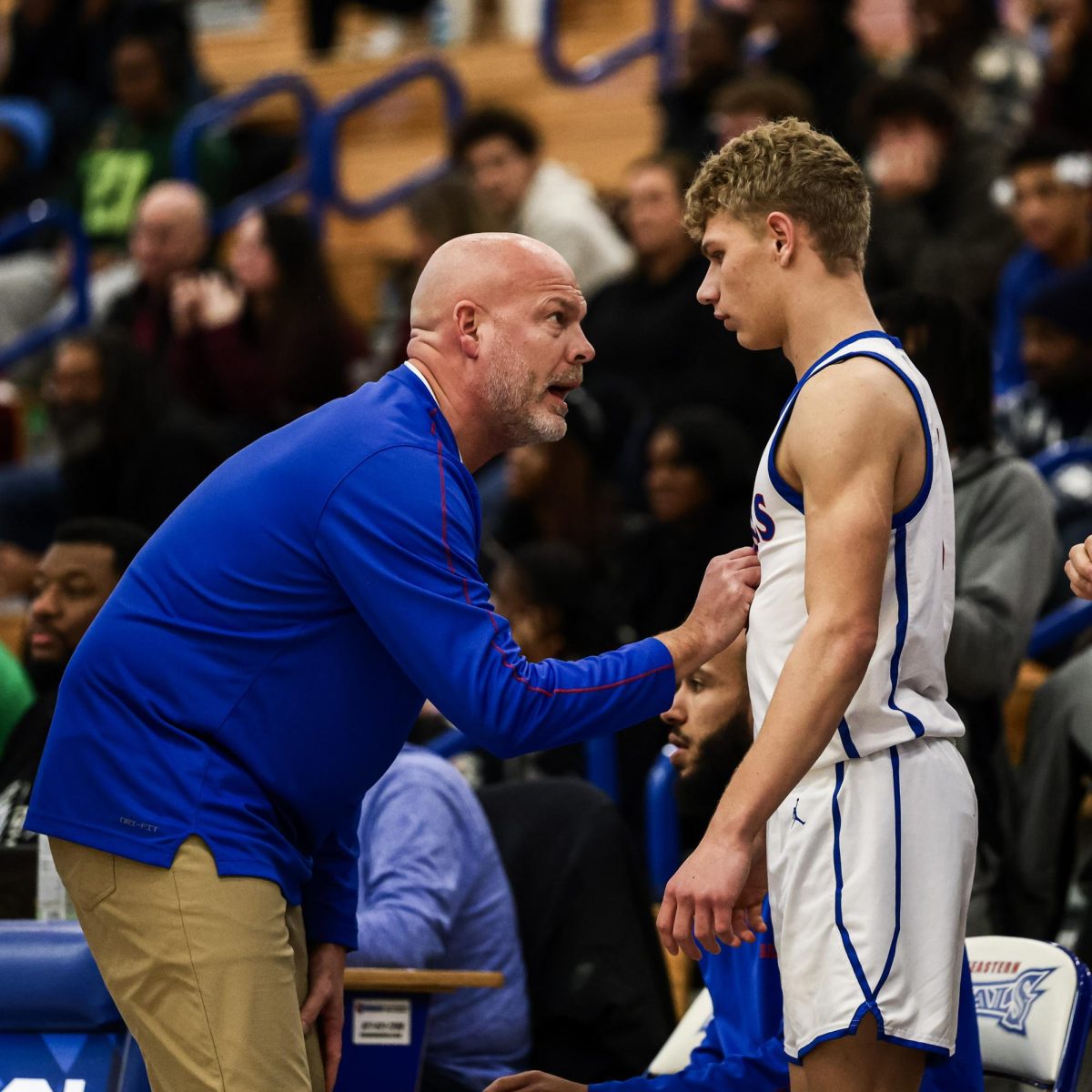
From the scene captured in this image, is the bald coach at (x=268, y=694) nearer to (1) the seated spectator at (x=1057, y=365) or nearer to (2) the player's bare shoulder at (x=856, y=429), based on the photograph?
(2) the player's bare shoulder at (x=856, y=429)

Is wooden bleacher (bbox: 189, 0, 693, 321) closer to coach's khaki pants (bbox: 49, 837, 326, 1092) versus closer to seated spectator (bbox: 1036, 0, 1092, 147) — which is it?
seated spectator (bbox: 1036, 0, 1092, 147)

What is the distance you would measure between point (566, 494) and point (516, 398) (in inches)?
133

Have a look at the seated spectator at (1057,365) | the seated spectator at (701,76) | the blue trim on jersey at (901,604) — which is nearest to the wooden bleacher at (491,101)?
the seated spectator at (701,76)

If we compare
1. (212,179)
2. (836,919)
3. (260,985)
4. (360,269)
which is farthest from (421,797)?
(212,179)

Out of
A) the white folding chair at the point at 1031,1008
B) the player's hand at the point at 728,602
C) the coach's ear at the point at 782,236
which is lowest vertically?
the white folding chair at the point at 1031,1008

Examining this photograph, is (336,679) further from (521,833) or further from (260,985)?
(521,833)

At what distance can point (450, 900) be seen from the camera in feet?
12.2

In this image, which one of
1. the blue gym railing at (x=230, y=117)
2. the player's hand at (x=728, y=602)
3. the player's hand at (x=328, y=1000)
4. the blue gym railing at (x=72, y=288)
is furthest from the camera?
the blue gym railing at (x=230, y=117)

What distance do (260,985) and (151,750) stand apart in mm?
343

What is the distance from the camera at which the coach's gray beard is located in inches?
114

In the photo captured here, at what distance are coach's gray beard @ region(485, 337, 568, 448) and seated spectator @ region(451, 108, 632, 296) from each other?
457cm

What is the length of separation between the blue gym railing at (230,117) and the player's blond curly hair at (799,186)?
6.88 m

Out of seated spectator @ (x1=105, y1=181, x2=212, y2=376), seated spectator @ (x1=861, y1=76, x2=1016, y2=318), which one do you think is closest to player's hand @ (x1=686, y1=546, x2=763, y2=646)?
seated spectator @ (x1=861, y1=76, x2=1016, y2=318)

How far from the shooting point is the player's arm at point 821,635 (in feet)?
8.30
